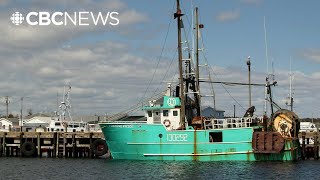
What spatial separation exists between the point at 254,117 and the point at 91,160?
Answer: 56.9 ft

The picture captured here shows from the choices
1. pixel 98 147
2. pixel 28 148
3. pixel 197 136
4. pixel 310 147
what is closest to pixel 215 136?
pixel 197 136

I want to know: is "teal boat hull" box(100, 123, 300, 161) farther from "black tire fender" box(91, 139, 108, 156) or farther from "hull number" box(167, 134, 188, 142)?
"black tire fender" box(91, 139, 108, 156)

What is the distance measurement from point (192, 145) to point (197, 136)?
955 mm

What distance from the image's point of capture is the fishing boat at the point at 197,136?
48.8 metres

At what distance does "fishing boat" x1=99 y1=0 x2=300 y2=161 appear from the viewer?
48844mm

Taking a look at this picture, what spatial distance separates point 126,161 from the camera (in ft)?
168

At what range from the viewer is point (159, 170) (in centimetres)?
4428

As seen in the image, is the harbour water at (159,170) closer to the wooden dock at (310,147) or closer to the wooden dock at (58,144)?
the wooden dock at (310,147)

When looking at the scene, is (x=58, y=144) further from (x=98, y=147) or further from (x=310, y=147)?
(x=310, y=147)

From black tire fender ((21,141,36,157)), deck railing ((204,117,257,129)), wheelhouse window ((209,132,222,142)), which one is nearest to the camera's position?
deck railing ((204,117,257,129))

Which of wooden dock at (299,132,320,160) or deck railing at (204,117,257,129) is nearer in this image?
deck railing at (204,117,257,129)

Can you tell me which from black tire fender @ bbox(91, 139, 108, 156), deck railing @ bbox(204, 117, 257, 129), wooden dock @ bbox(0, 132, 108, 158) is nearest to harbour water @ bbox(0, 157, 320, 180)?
deck railing @ bbox(204, 117, 257, 129)

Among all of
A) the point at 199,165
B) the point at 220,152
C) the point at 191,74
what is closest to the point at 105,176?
the point at 199,165

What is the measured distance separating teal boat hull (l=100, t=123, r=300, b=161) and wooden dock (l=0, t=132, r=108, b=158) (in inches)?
359
